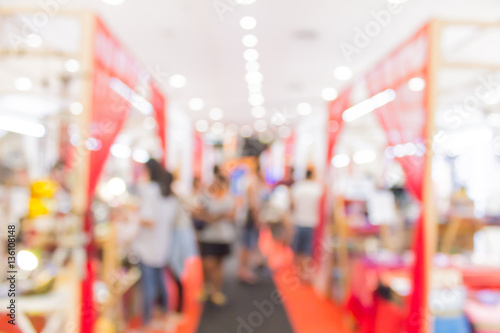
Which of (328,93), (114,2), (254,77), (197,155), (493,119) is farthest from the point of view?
(197,155)

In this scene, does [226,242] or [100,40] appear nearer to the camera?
[100,40]

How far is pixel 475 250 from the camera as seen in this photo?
13.3ft

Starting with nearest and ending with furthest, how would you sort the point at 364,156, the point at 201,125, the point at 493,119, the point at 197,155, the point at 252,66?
the point at 252,66, the point at 493,119, the point at 364,156, the point at 201,125, the point at 197,155

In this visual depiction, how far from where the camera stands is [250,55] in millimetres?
6031

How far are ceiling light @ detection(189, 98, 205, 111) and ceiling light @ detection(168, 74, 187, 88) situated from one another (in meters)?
1.66

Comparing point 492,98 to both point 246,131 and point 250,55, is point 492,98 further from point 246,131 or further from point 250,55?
point 246,131

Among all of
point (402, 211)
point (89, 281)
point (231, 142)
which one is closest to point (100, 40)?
point (89, 281)

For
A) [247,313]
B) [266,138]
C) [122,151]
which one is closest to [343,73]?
[247,313]

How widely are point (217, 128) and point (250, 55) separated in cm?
1093

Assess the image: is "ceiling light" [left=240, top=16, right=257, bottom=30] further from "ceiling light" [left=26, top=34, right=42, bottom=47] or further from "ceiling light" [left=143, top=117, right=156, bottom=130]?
"ceiling light" [left=143, top=117, right=156, bottom=130]

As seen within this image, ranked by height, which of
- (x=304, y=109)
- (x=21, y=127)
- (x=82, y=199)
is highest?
(x=304, y=109)

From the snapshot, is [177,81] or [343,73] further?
[177,81]

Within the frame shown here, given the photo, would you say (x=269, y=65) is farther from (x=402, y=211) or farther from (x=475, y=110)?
(x=475, y=110)

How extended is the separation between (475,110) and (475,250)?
166 inches
